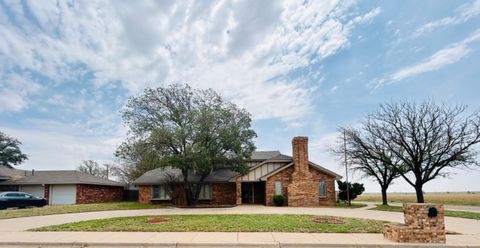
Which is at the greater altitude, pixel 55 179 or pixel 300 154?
pixel 300 154

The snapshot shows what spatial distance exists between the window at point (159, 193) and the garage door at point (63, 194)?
788cm

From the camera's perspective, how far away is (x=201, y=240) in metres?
8.84

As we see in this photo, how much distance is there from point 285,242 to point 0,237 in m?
8.14

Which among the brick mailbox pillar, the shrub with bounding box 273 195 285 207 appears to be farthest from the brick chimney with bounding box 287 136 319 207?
the brick mailbox pillar

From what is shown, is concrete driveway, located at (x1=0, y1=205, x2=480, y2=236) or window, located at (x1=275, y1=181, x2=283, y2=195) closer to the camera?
concrete driveway, located at (x1=0, y1=205, x2=480, y2=236)

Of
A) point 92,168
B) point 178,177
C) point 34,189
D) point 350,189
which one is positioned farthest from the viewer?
point 92,168

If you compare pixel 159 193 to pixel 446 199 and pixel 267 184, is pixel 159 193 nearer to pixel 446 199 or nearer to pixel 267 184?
pixel 267 184

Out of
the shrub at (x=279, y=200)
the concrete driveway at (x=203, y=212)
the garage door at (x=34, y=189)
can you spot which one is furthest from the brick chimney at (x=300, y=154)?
the garage door at (x=34, y=189)

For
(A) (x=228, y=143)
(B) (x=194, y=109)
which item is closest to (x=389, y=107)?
(A) (x=228, y=143)

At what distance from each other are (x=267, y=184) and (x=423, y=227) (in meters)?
16.7

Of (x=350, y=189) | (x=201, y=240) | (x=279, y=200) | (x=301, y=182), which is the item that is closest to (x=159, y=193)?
(x=279, y=200)

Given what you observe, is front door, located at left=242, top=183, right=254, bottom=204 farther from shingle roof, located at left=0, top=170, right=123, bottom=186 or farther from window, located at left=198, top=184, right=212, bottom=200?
shingle roof, located at left=0, top=170, right=123, bottom=186

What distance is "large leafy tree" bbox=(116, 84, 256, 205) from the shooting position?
23.2m

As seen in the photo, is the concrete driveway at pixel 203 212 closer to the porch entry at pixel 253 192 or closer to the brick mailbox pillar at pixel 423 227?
the brick mailbox pillar at pixel 423 227
